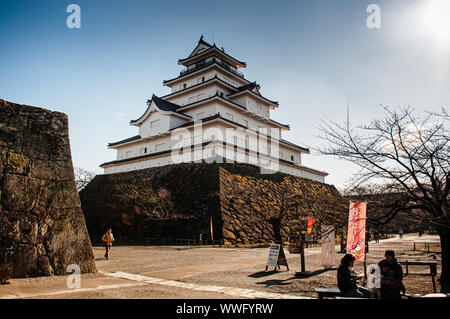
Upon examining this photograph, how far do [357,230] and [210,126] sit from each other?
66.8 feet

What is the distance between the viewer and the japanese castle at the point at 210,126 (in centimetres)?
2603

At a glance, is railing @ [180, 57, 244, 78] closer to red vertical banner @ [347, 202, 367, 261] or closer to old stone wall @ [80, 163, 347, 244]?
old stone wall @ [80, 163, 347, 244]

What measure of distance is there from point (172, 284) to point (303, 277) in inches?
159

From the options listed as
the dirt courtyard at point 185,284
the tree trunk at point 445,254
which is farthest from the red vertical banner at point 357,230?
the tree trunk at point 445,254

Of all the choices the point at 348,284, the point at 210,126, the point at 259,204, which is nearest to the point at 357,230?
Answer: the point at 348,284

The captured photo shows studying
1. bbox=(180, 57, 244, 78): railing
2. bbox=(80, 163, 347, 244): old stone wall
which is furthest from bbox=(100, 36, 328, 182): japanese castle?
bbox=(80, 163, 347, 244): old stone wall

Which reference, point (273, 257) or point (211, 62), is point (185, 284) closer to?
point (273, 257)

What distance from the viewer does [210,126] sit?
1027 inches

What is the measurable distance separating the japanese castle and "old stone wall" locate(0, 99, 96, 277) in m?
16.8

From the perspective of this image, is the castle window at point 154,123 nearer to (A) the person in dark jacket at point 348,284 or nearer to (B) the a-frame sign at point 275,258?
(B) the a-frame sign at point 275,258
